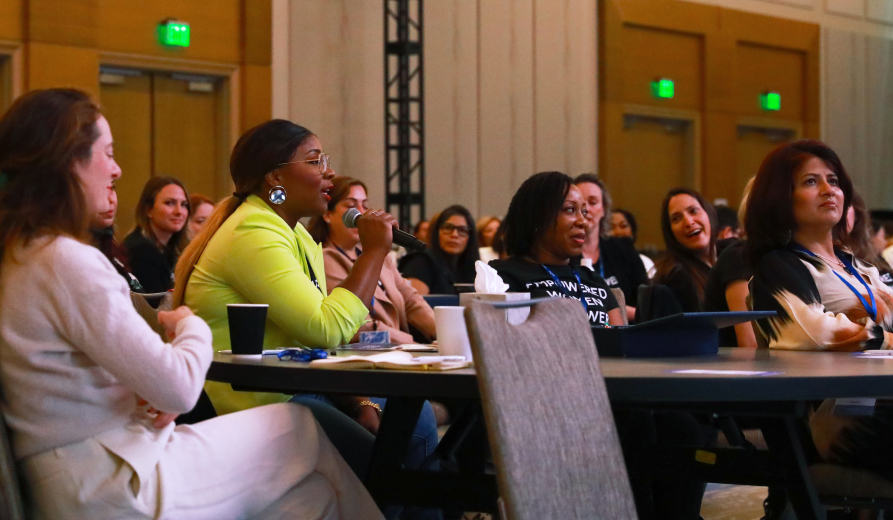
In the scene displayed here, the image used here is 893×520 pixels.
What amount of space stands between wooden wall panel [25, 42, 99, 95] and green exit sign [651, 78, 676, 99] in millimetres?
6317

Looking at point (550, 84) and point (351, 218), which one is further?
point (550, 84)

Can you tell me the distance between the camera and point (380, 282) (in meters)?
3.96

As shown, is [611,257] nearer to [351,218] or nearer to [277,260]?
[351,218]

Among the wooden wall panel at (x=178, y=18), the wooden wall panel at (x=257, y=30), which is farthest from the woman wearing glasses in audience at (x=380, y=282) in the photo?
the wooden wall panel at (x=257, y=30)

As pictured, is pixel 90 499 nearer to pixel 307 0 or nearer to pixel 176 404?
pixel 176 404

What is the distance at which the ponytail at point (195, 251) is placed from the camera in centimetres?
239

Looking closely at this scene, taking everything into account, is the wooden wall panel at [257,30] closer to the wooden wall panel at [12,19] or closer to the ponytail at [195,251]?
the wooden wall panel at [12,19]

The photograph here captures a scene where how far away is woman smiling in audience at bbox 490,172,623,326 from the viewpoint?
3270 mm

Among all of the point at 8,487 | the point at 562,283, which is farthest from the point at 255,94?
the point at 8,487

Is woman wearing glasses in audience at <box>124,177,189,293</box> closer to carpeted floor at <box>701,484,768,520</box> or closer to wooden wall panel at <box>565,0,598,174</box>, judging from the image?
carpeted floor at <box>701,484,768,520</box>

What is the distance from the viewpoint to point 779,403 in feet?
5.81

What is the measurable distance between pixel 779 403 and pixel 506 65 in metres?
9.00

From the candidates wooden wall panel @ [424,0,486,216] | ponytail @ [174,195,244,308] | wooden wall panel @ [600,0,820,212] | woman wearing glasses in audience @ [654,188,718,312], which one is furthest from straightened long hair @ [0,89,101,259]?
wooden wall panel @ [600,0,820,212]

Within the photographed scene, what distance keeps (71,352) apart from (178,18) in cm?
726
